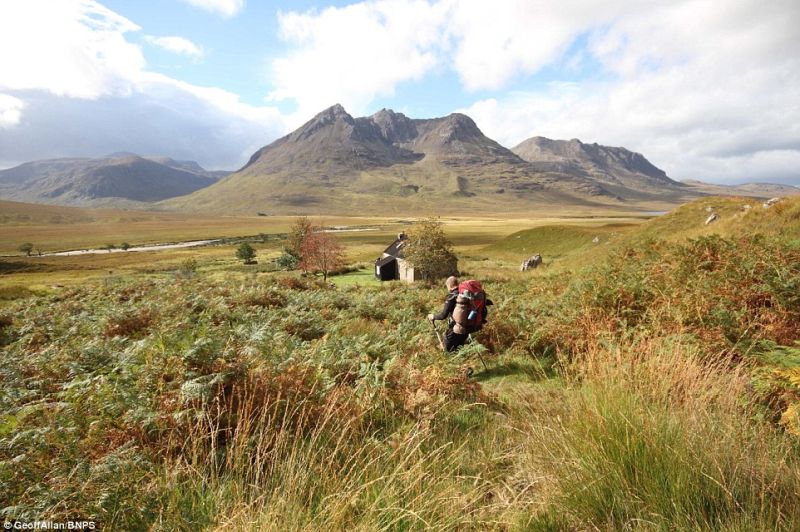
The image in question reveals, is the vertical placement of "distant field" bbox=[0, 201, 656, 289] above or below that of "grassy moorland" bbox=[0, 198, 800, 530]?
below

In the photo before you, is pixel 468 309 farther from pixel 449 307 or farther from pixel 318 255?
pixel 318 255

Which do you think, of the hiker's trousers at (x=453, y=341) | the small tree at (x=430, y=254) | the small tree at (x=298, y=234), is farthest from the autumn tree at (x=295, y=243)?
the hiker's trousers at (x=453, y=341)

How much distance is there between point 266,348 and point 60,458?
2748 mm

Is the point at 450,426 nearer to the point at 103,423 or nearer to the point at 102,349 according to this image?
the point at 103,423

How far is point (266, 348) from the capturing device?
231 inches

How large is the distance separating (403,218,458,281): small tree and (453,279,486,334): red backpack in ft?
119

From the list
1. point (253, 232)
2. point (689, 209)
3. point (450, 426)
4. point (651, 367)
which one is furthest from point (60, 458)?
point (253, 232)

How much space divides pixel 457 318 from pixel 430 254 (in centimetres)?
3671

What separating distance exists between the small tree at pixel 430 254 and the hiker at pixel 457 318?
119 feet

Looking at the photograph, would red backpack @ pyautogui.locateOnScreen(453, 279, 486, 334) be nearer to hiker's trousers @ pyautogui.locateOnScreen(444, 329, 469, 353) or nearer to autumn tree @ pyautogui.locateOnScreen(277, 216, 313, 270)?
hiker's trousers @ pyautogui.locateOnScreen(444, 329, 469, 353)

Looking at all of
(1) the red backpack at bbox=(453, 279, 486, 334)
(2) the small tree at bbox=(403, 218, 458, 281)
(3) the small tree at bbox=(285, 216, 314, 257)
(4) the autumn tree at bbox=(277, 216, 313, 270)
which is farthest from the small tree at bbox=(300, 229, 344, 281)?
(1) the red backpack at bbox=(453, 279, 486, 334)

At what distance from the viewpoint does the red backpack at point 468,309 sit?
788cm

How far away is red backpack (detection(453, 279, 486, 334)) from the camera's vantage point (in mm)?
7875

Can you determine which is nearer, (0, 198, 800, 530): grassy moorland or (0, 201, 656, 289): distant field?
(0, 198, 800, 530): grassy moorland
